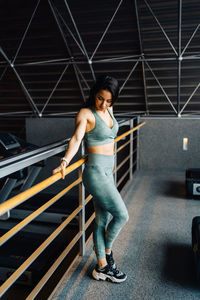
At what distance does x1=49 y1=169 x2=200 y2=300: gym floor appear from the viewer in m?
1.59

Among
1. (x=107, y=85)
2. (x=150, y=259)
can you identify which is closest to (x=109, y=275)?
(x=150, y=259)

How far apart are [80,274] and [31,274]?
3.18ft

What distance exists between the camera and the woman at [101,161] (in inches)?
56.4

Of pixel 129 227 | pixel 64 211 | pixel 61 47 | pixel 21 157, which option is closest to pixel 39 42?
pixel 61 47

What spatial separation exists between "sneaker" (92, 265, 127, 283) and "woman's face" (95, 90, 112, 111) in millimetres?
952

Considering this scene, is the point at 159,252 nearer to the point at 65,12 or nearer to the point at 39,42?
the point at 65,12

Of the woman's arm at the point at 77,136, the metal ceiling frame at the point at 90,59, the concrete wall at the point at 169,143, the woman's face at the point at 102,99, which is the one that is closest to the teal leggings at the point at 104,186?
the woman's arm at the point at 77,136

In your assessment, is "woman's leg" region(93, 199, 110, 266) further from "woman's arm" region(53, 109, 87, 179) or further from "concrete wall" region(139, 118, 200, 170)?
"concrete wall" region(139, 118, 200, 170)

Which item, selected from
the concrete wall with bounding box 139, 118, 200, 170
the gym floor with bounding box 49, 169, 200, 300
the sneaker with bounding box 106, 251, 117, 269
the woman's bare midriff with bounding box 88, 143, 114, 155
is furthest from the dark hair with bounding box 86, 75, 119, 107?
the concrete wall with bounding box 139, 118, 200, 170

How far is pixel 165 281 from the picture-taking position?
1.69 meters

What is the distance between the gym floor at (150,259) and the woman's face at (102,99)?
1034 mm

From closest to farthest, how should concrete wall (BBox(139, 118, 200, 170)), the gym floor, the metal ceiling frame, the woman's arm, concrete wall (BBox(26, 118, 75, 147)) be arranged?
1. the woman's arm
2. the gym floor
3. concrete wall (BBox(139, 118, 200, 170))
4. concrete wall (BBox(26, 118, 75, 147))
5. the metal ceiling frame

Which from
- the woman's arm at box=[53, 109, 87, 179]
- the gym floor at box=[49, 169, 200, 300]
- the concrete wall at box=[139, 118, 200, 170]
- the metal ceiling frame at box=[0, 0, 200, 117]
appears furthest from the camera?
the metal ceiling frame at box=[0, 0, 200, 117]

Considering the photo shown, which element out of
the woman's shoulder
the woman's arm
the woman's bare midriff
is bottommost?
the woman's bare midriff
